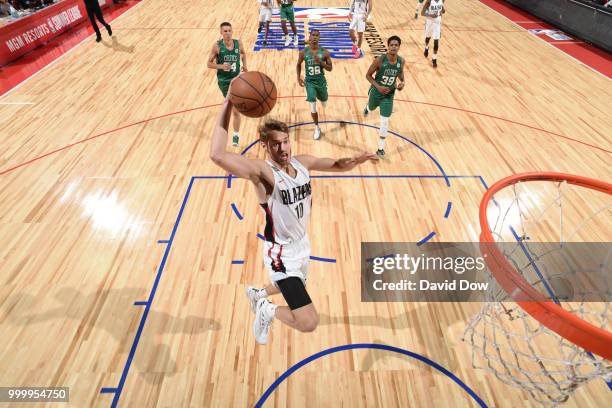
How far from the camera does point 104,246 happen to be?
436 cm

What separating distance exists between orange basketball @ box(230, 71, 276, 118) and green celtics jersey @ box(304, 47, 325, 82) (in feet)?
7.37

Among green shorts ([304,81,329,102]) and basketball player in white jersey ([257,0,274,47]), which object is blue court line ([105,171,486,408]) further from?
basketball player in white jersey ([257,0,274,47])

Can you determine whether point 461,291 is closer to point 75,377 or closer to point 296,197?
point 296,197

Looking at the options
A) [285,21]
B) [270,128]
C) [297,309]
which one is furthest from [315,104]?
[285,21]

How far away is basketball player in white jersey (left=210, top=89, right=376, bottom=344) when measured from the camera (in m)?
2.75

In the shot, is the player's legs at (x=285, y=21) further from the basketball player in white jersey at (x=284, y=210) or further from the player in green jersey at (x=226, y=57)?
the basketball player in white jersey at (x=284, y=210)

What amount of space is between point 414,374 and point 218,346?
70.3 inches

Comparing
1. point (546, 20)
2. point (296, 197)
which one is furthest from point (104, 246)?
point (546, 20)

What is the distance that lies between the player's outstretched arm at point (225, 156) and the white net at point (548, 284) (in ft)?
6.87

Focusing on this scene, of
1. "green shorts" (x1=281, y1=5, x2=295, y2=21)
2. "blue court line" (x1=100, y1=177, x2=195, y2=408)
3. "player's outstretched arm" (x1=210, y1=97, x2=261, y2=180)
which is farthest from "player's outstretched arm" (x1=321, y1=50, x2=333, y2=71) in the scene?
"green shorts" (x1=281, y1=5, x2=295, y2=21)

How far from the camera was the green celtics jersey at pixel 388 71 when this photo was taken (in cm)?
529

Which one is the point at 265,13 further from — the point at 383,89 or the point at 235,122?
the point at 383,89

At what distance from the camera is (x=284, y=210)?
289cm

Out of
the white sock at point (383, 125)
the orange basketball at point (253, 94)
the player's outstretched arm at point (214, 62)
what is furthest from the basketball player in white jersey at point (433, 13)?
the orange basketball at point (253, 94)
